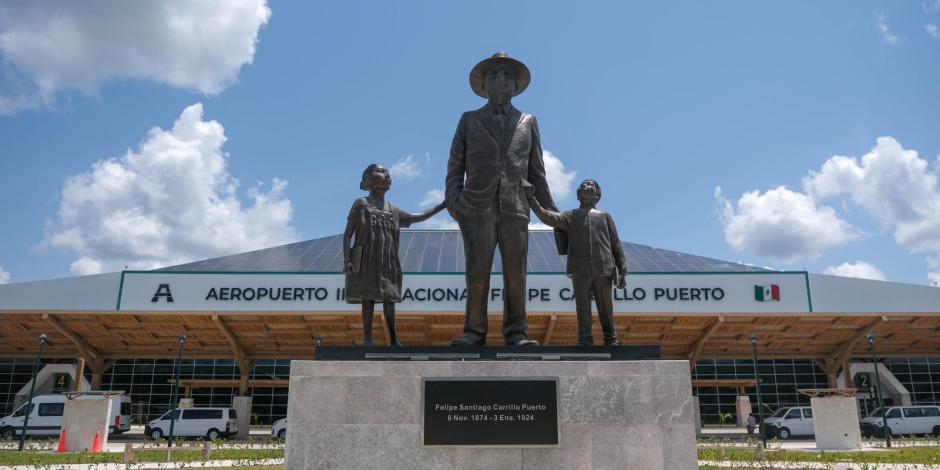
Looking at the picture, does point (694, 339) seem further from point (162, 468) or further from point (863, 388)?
point (162, 468)

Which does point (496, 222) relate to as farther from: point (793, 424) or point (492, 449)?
point (793, 424)

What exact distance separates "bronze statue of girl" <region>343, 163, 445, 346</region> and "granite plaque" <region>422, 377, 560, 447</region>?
5.21ft

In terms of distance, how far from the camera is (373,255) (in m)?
7.90

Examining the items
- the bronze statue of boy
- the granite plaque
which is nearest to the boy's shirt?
the bronze statue of boy

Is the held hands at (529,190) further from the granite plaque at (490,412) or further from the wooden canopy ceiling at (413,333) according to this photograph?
the wooden canopy ceiling at (413,333)

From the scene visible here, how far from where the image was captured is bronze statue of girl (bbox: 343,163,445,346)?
7.81m

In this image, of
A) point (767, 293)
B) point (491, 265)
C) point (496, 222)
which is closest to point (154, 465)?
point (491, 265)

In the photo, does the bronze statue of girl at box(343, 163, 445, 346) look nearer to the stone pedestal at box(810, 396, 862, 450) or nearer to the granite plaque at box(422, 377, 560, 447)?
the granite plaque at box(422, 377, 560, 447)

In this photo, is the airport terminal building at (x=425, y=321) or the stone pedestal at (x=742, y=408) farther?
the stone pedestal at (x=742, y=408)

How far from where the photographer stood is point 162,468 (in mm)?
12930

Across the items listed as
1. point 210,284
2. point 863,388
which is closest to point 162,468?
point 210,284

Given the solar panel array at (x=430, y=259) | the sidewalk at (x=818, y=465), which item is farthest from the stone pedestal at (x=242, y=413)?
the sidewalk at (x=818, y=465)

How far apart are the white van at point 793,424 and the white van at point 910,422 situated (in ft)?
7.88

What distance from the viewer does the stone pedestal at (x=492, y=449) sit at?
243 inches
